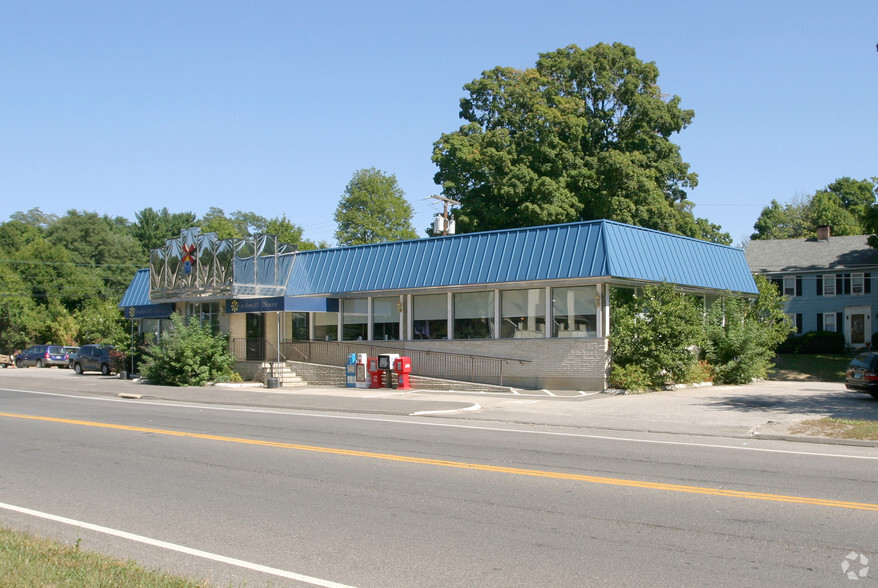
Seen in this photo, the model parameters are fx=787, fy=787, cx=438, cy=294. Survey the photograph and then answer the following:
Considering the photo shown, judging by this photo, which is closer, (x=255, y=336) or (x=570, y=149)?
(x=255, y=336)

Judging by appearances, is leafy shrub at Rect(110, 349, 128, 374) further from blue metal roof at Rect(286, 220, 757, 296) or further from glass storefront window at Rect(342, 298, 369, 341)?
glass storefront window at Rect(342, 298, 369, 341)

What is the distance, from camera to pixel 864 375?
68.2ft

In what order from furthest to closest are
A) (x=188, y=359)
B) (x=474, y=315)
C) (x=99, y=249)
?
1. (x=99, y=249)
2. (x=188, y=359)
3. (x=474, y=315)

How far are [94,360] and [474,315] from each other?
2519 cm

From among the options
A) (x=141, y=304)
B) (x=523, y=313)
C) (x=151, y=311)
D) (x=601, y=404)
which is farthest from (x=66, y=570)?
(x=141, y=304)

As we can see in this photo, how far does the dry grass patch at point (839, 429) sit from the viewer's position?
14000mm

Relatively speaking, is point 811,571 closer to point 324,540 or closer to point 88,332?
point 324,540

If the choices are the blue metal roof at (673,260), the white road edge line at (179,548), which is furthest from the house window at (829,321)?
the white road edge line at (179,548)

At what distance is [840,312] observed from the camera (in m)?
52.2

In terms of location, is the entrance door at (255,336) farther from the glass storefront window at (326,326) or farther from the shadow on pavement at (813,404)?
the shadow on pavement at (813,404)

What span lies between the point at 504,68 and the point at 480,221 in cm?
934

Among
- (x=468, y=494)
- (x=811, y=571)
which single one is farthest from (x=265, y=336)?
(x=811, y=571)

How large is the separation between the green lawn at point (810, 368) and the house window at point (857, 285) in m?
9.35

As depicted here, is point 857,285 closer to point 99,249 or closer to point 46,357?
point 46,357
